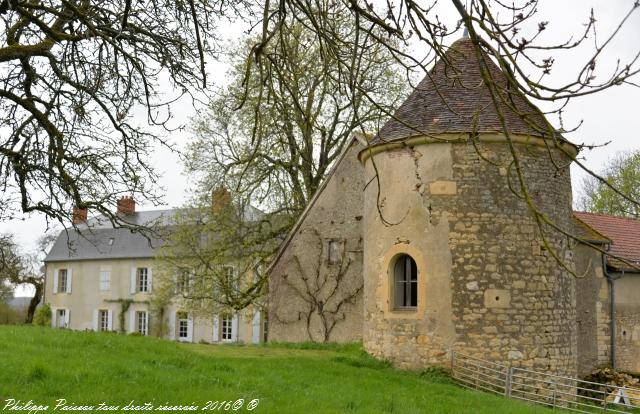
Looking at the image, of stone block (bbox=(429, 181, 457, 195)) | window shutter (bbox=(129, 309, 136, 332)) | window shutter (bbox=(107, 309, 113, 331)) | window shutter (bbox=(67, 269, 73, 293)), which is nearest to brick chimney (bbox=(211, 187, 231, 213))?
→ stone block (bbox=(429, 181, 457, 195))

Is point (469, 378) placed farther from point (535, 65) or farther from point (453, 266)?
point (535, 65)

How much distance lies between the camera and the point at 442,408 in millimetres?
9500

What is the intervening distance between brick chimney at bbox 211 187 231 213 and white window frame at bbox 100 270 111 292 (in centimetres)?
1886

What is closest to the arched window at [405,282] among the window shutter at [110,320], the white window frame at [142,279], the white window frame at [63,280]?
the white window frame at [142,279]

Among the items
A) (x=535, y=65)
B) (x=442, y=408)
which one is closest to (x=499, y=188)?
(x=442, y=408)

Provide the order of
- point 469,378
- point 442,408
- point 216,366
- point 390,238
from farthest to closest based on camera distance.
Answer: point 390,238 → point 469,378 → point 216,366 → point 442,408

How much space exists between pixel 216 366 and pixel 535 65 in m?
7.94

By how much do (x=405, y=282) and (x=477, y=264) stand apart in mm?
1640

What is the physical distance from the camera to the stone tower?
1271 centimetres

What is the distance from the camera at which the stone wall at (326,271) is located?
1752cm

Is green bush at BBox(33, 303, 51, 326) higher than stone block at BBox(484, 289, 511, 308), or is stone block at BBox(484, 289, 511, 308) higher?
stone block at BBox(484, 289, 511, 308)

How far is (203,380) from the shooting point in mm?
9008

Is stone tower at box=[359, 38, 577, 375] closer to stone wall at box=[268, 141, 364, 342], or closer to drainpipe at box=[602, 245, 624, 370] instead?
drainpipe at box=[602, 245, 624, 370]

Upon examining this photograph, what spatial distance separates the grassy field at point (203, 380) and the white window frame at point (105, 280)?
26.0 m
